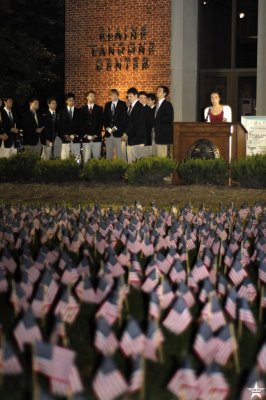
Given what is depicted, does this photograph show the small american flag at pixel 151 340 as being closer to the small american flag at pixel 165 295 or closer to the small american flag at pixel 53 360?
the small american flag at pixel 53 360

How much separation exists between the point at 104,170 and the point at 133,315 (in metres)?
10.4

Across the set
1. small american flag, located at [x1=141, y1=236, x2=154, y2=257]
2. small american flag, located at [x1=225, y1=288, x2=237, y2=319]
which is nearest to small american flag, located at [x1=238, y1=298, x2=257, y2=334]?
small american flag, located at [x1=225, y1=288, x2=237, y2=319]

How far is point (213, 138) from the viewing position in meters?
18.8

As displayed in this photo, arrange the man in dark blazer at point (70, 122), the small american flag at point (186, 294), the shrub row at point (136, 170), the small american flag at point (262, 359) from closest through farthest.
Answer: the small american flag at point (262, 359) < the small american flag at point (186, 294) < the shrub row at point (136, 170) < the man in dark blazer at point (70, 122)

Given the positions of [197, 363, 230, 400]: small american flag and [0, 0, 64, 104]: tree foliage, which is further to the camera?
[0, 0, 64, 104]: tree foliage

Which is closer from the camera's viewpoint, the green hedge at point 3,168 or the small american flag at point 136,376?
the small american flag at point 136,376

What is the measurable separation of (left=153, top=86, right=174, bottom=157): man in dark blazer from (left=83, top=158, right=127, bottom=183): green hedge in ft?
4.74

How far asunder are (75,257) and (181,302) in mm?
3650

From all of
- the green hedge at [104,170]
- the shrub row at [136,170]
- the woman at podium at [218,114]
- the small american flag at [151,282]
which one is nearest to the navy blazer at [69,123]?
the shrub row at [136,170]

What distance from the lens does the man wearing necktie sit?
21.5 m

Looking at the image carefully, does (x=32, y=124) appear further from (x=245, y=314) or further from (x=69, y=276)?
(x=245, y=314)

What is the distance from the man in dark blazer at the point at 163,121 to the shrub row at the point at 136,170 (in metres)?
1.27

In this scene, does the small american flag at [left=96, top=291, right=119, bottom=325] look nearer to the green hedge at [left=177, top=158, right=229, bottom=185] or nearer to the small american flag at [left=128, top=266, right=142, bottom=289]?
the small american flag at [left=128, top=266, right=142, bottom=289]

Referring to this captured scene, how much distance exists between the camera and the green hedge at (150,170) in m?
18.0
